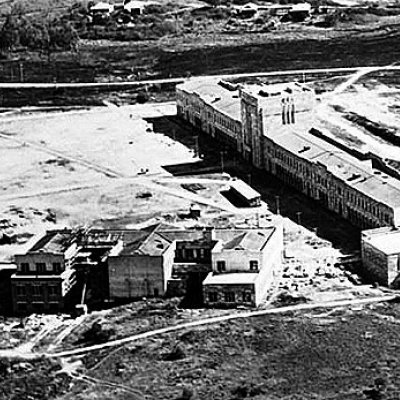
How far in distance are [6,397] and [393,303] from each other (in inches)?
629

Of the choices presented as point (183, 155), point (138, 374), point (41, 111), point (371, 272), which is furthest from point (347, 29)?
point (138, 374)

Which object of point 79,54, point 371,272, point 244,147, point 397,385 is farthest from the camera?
point 79,54

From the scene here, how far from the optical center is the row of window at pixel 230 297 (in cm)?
5050

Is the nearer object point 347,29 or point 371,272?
point 371,272

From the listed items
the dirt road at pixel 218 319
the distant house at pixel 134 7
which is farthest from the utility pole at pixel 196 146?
the distant house at pixel 134 7

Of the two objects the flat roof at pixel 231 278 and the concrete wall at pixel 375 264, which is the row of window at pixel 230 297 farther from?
the concrete wall at pixel 375 264

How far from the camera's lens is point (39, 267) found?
53062mm

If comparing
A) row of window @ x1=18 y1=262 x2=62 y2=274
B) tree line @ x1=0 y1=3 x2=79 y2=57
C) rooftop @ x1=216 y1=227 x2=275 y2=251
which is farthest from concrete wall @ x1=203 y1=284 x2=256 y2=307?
tree line @ x1=0 y1=3 x2=79 y2=57

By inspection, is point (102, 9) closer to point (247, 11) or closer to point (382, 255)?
point (247, 11)

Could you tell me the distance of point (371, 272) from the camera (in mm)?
53531

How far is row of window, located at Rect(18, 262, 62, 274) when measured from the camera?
52906 millimetres

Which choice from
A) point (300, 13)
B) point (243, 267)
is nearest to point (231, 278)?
point (243, 267)

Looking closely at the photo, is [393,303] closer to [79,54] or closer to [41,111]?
[41,111]

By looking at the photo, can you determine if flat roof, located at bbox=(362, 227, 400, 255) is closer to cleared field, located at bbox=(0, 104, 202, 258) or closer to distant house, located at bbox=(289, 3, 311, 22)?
cleared field, located at bbox=(0, 104, 202, 258)
